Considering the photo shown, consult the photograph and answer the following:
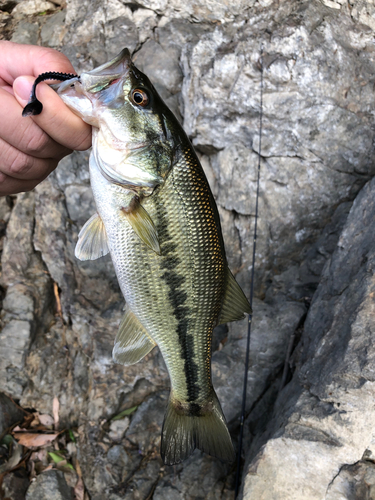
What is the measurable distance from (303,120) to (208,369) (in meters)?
2.28

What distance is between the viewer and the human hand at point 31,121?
176 cm

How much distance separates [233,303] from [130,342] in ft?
2.08

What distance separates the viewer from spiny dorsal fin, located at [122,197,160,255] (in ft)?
6.07

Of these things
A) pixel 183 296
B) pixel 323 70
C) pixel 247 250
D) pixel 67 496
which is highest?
pixel 323 70

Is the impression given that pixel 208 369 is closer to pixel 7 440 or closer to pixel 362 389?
pixel 362 389

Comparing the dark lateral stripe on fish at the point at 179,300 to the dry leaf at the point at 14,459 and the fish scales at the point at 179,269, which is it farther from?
the dry leaf at the point at 14,459

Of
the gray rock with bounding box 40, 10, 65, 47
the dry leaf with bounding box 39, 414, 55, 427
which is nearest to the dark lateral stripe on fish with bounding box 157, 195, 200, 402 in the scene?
the dry leaf with bounding box 39, 414, 55, 427

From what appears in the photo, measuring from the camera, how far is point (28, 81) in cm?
176

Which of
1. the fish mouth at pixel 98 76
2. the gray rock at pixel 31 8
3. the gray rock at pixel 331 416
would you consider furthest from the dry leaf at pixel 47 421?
the gray rock at pixel 31 8

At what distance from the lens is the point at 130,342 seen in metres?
2.20

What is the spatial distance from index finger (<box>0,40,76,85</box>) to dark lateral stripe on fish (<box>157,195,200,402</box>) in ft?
2.81

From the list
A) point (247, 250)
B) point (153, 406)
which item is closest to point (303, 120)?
point (247, 250)

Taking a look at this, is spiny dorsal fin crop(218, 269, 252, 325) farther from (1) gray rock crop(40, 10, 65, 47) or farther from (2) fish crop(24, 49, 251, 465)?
(1) gray rock crop(40, 10, 65, 47)

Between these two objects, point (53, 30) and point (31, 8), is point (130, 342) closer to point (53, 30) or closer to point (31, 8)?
point (53, 30)
